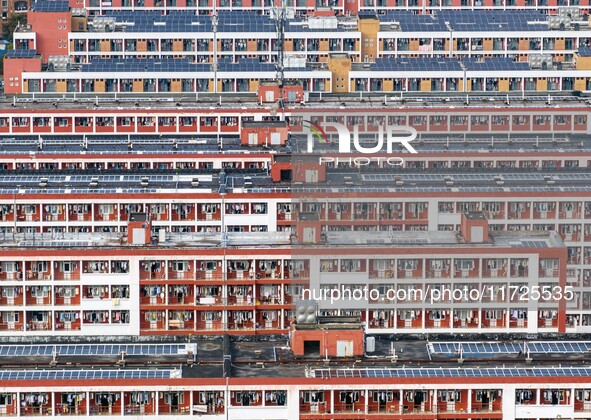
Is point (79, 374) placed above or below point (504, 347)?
below

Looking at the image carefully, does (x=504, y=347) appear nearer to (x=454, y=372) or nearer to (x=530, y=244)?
(x=454, y=372)

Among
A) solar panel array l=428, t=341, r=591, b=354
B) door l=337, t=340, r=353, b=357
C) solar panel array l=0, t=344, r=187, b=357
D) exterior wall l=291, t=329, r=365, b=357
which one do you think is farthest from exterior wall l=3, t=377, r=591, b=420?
solar panel array l=0, t=344, r=187, b=357

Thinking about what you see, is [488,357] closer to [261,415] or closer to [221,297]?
[261,415]

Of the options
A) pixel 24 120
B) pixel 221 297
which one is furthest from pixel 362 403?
pixel 24 120

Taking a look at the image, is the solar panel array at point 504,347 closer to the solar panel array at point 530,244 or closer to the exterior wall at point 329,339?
the exterior wall at point 329,339

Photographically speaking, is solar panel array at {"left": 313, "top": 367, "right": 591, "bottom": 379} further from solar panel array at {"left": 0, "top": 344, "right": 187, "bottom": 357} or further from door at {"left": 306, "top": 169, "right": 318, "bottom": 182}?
door at {"left": 306, "top": 169, "right": 318, "bottom": 182}

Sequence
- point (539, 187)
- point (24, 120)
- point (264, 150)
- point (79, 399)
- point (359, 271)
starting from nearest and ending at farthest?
point (79, 399) → point (359, 271) → point (539, 187) → point (264, 150) → point (24, 120)

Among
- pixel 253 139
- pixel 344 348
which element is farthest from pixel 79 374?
pixel 253 139
